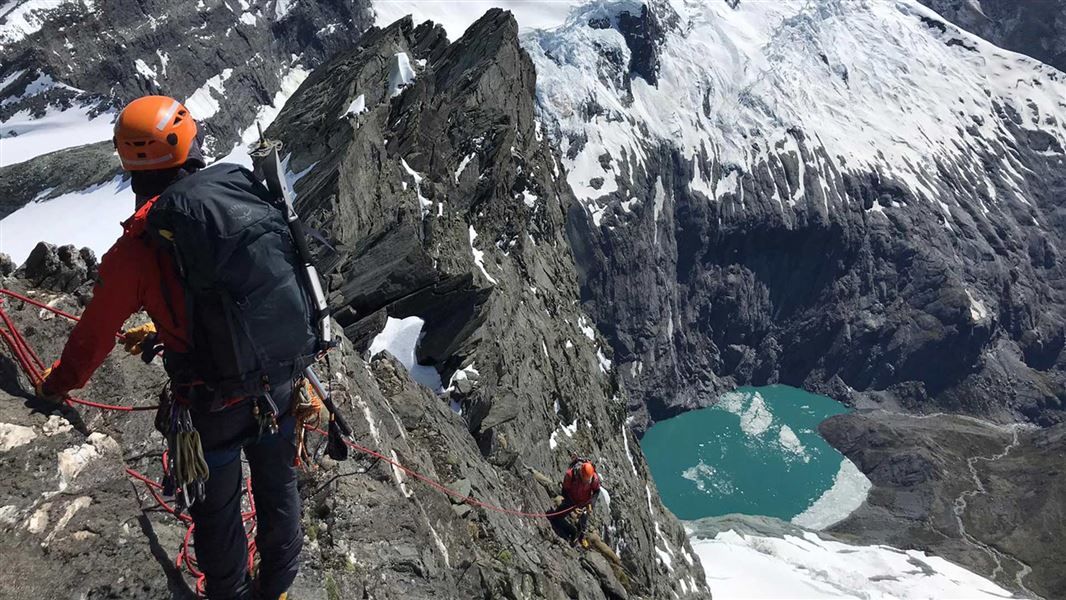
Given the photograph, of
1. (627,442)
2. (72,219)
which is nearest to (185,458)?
(72,219)

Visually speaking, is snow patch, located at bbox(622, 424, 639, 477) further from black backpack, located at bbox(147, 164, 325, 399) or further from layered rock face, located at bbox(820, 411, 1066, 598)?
layered rock face, located at bbox(820, 411, 1066, 598)

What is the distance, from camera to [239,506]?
6.09 meters

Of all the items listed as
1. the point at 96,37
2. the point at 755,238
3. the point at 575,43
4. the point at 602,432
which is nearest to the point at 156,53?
the point at 96,37

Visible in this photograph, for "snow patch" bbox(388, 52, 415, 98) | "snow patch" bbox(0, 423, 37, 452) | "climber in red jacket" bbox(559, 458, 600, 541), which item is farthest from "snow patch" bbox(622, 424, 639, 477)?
"snow patch" bbox(0, 423, 37, 452)

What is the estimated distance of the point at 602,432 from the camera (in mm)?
36094

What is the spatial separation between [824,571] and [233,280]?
86.7 metres

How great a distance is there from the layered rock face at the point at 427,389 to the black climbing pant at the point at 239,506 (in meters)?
0.65

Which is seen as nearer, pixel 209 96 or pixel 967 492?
pixel 209 96

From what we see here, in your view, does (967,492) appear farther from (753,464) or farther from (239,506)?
(239,506)

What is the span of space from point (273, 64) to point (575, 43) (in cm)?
9850

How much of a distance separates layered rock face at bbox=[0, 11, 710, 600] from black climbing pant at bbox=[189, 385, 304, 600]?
649 mm

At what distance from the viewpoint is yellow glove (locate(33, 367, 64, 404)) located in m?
5.83

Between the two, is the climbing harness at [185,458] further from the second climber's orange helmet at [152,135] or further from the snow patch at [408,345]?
the snow patch at [408,345]

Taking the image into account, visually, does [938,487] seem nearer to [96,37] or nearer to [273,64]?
[273,64]
